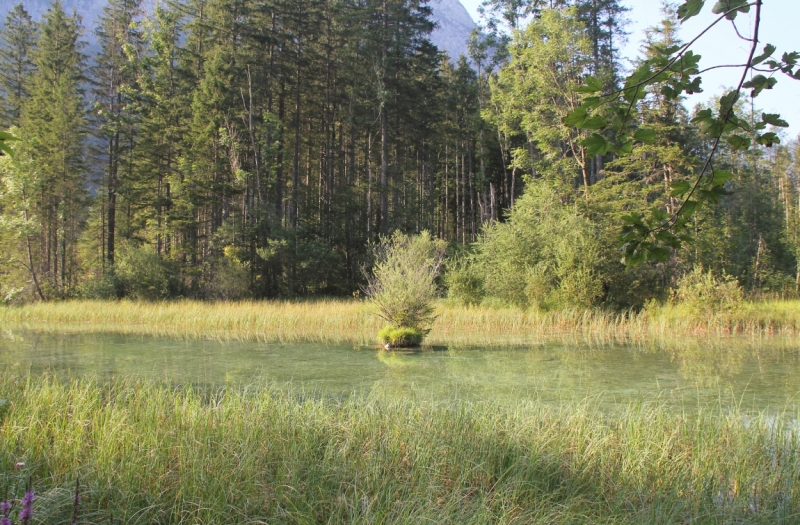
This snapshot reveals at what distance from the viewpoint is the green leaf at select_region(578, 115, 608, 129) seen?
4.92ft

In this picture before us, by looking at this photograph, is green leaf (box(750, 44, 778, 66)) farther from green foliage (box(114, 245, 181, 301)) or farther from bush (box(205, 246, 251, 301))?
green foliage (box(114, 245, 181, 301))

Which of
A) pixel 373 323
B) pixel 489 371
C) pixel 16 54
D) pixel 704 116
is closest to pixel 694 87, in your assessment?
pixel 704 116

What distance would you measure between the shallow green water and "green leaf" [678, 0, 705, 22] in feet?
16.7

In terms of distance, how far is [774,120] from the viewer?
1670 millimetres

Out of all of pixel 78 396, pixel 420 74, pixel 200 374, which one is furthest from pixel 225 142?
pixel 78 396

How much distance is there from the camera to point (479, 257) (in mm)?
21109

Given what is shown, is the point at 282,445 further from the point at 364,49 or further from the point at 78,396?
the point at 364,49

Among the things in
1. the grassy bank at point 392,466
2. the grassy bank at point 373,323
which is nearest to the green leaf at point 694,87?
the grassy bank at point 392,466

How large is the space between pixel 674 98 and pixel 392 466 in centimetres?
294

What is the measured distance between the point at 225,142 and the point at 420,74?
11174mm

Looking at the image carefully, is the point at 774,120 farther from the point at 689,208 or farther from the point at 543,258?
the point at 543,258

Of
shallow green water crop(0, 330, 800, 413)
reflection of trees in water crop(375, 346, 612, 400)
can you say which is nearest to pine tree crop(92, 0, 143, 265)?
shallow green water crop(0, 330, 800, 413)

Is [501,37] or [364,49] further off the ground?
[501,37]

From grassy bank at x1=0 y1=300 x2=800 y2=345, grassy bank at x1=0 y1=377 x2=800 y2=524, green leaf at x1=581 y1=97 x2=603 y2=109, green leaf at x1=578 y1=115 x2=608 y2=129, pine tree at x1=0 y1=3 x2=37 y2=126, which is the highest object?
pine tree at x1=0 y1=3 x2=37 y2=126
